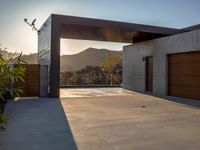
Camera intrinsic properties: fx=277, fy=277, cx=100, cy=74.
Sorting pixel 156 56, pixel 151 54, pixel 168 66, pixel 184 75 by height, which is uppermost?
pixel 151 54

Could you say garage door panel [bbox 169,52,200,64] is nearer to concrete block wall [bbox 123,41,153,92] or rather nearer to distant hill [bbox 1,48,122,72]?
concrete block wall [bbox 123,41,153,92]

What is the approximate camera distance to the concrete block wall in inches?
691

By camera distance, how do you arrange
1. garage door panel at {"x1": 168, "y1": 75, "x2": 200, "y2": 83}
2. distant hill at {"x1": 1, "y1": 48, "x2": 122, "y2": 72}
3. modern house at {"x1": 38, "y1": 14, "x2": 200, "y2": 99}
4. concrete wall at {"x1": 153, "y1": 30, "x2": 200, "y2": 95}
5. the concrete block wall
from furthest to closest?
1. distant hill at {"x1": 1, "y1": 48, "x2": 122, "y2": 72}
2. the concrete block wall
3. modern house at {"x1": 38, "y1": 14, "x2": 200, "y2": 99}
4. concrete wall at {"x1": 153, "y1": 30, "x2": 200, "y2": 95}
5. garage door panel at {"x1": 168, "y1": 75, "x2": 200, "y2": 83}

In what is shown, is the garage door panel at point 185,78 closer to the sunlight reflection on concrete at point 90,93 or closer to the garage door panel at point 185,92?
the garage door panel at point 185,92

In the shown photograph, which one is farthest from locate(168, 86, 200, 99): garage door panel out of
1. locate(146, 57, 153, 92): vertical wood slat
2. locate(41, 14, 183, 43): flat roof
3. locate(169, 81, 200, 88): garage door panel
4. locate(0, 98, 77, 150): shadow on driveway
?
locate(0, 98, 77, 150): shadow on driveway

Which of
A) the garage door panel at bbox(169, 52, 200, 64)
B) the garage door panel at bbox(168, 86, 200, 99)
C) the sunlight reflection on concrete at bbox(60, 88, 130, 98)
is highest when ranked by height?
the garage door panel at bbox(169, 52, 200, 64)

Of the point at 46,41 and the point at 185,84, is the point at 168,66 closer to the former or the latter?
the point at 185,84

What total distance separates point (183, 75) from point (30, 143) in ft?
34.4

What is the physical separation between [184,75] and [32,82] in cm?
768

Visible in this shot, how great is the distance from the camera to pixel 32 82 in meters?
13.9

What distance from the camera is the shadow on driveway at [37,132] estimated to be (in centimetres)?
513

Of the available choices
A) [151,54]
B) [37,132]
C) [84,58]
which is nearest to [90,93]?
[151,54]

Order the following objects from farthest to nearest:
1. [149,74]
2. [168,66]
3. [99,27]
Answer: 1. [149,74]
2. [168,66]
3. [99,27]

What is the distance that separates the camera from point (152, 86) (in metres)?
16.8
